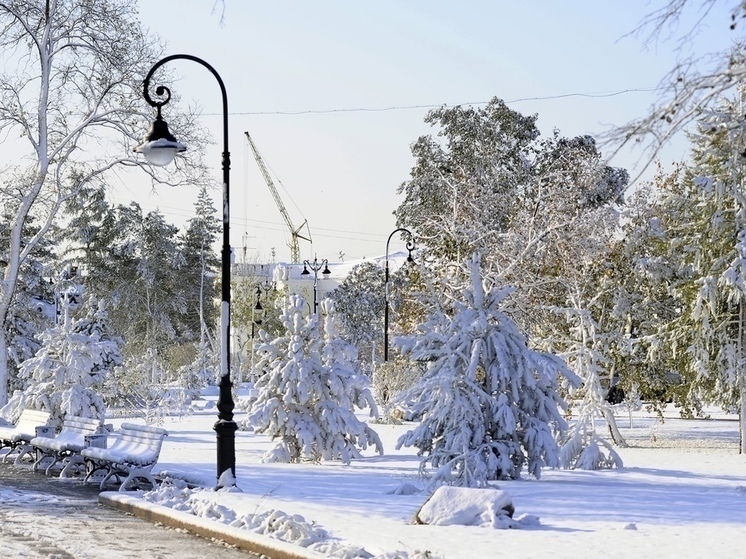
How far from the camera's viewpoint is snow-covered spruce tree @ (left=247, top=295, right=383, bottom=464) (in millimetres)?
19281

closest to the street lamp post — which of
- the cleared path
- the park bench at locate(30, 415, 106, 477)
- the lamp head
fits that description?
the lamp head

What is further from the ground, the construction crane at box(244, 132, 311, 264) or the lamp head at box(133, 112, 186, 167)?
the construction crane at box(244, 132, 311, 264)

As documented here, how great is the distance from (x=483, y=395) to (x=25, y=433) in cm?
938

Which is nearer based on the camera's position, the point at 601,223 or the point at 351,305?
the point at 601,223

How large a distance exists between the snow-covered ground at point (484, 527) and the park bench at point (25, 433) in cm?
230

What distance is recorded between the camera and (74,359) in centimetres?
2409

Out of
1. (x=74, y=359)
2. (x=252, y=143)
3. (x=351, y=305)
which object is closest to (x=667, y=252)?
(x=74, y=359)

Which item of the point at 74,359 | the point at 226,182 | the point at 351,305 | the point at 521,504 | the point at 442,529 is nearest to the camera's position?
the point at 442,529

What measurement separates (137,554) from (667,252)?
21.6 metres

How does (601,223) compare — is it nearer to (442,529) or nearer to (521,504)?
(521,504)

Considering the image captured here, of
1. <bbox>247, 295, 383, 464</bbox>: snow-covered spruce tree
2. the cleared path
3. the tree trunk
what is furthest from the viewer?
the tree trunk

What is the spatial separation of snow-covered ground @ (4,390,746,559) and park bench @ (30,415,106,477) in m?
1.30

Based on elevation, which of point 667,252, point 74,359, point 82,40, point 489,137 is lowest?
point 74,359

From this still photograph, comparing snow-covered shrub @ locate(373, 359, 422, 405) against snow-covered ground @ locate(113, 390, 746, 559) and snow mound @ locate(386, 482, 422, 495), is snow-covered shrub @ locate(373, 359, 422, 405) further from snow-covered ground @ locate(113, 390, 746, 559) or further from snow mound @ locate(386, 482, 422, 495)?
snow mound @ locate(386, 482, 422, 495)
